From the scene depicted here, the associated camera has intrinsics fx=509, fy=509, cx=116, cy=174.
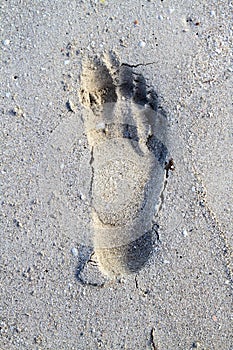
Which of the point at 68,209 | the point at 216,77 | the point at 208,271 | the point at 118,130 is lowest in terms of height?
the point at 208,271

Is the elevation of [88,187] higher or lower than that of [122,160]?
lower

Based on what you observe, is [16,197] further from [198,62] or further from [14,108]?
[198,62]

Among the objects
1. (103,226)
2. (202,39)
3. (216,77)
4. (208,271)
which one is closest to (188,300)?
(208,271)

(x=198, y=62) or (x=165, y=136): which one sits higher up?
(x=198, y=62)
